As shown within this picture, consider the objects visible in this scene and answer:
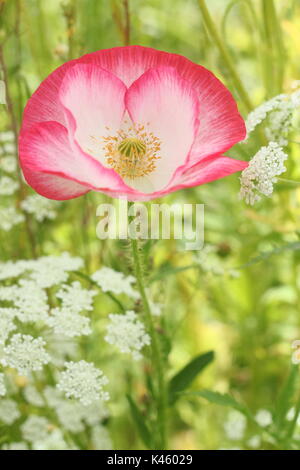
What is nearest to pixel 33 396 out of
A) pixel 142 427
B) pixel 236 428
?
pixel 142 427

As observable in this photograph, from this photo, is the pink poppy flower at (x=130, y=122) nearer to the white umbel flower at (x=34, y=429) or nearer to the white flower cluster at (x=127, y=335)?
the white flower cluster at (x=127, y=335)

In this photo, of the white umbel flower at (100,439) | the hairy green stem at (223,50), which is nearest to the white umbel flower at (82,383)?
the white umbel flower at (100,439)

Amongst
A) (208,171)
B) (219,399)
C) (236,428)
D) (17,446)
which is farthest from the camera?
(236,428)

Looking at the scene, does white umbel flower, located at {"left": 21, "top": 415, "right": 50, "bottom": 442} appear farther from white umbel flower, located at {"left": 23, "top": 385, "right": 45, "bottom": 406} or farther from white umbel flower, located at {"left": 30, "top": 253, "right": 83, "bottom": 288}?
white umbel flower, located at {"left": 30, "top": 253, "right": 83, "bottom": 288}

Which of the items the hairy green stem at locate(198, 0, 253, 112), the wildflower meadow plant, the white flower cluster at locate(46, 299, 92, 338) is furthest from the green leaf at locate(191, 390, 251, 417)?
the hairy green stem at locate(198, 0, 253, 112)

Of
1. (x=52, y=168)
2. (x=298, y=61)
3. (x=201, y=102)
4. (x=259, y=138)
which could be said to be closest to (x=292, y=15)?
(x=298, y=61)

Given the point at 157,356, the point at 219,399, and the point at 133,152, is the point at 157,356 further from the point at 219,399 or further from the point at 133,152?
the point at 133,152
